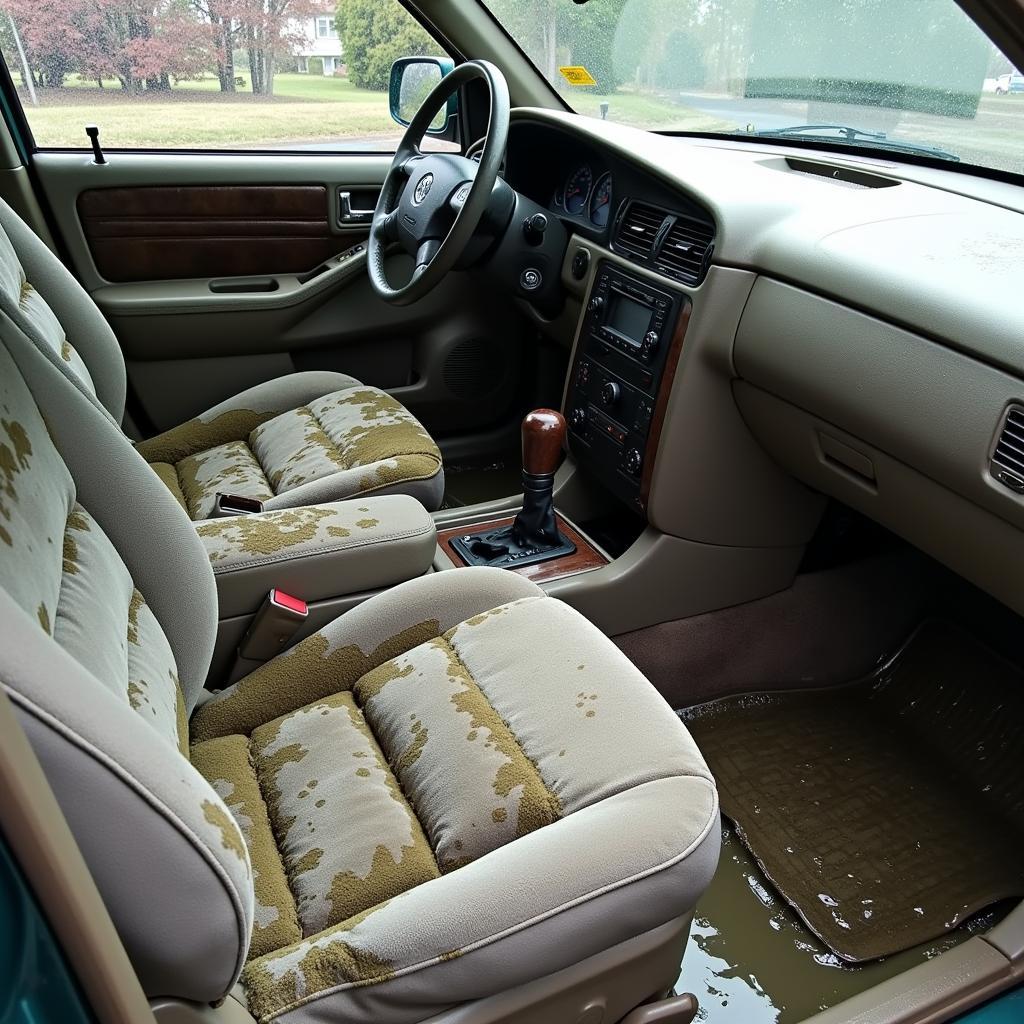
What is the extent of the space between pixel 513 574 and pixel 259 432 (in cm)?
75

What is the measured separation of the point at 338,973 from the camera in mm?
766

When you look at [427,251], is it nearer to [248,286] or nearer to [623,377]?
[623,377]

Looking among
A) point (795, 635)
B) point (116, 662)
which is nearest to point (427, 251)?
point (795, 635)

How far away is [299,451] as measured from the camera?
1.68 meters

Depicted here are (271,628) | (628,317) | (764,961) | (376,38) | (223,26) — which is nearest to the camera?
(271,628)

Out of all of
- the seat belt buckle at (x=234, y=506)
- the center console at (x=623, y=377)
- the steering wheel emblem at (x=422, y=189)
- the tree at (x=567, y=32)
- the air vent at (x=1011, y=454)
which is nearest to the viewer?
the air vent at (x=1011, y=454)

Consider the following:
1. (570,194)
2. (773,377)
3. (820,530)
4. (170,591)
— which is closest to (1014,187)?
(773,377)

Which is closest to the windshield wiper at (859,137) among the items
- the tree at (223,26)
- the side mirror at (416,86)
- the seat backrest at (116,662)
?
the side mirror at (416,86)

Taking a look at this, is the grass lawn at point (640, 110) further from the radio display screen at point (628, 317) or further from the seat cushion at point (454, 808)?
the seat cushion at point (454, 808)

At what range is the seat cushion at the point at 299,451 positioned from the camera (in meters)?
1.55

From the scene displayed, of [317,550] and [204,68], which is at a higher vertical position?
[204,68]

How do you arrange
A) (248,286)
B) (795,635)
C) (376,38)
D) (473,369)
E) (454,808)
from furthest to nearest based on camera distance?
(473,369) → (248,286) → (376,38) → (795,635) → (454,808)

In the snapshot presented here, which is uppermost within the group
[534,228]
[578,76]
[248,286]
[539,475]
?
[578,76]

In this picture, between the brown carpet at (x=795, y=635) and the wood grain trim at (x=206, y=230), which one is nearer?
the brown carpet at (x=795, y=635)
